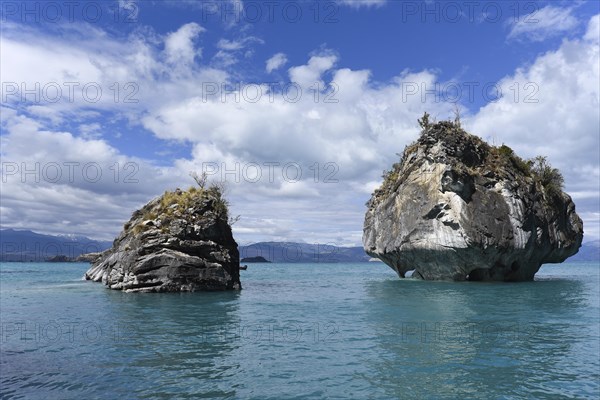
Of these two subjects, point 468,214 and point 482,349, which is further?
point 468,214

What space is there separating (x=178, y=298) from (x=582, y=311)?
27.0 meters

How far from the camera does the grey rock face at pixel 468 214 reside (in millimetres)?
47438

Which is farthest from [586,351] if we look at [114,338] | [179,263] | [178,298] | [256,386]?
[179,263]

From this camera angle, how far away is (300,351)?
1611 centimetres

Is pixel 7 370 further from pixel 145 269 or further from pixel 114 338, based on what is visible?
pixel 145 269

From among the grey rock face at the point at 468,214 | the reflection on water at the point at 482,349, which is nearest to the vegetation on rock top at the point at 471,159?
the grey rock face at the point at 468,214

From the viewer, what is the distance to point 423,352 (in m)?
15.9

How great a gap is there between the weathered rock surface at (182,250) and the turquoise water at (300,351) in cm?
859

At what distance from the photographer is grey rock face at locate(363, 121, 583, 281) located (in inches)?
1868

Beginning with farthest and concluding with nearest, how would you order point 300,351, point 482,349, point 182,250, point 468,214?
point 468,214 → point 182,250 → point 482,349 → point 300,351

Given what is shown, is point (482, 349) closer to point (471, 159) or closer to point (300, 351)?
point (300, 351)

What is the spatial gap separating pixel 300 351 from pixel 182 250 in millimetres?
25181

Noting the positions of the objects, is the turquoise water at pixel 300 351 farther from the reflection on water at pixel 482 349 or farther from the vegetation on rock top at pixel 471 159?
the vegetation on rock top at pixel 471 159

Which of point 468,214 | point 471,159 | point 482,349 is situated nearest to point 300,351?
point 482,349
